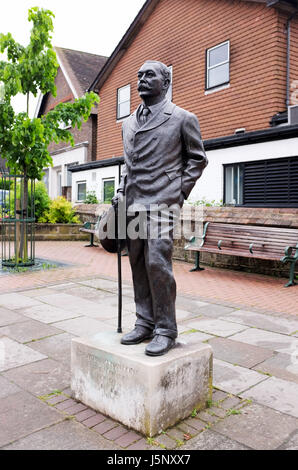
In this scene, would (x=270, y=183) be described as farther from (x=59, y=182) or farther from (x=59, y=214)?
(x=59, y=182)

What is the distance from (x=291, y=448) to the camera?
254cm

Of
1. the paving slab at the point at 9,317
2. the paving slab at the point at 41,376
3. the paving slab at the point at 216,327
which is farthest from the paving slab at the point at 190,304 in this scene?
the paving slab at the point at 41,376

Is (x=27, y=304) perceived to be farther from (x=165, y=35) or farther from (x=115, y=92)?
(x=115, y=92)

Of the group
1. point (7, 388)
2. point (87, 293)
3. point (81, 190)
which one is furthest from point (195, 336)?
point (81, 190)

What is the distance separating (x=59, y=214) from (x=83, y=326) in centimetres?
1035

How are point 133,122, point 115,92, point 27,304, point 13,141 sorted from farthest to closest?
point 115,92
point 13,141
point 27,304
point 133,122

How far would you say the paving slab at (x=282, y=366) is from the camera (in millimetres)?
3629

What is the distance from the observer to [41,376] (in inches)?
141

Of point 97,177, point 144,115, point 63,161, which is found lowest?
point 144,115

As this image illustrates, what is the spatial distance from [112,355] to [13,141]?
6.73m

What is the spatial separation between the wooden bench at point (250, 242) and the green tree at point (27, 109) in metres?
3.69

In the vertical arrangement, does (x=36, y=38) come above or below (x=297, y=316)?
above

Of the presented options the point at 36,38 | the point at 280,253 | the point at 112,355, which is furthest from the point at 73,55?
the point at 112,355

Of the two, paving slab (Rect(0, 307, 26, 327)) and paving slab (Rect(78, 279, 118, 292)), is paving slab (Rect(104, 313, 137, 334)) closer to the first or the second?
paving slab (Rect(0, 307, 26, 327))
